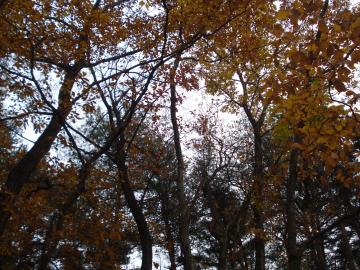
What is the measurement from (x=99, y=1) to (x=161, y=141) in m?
5.86

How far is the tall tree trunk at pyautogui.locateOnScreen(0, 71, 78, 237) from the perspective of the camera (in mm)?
7414

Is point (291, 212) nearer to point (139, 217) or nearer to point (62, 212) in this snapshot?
point (139, 217)

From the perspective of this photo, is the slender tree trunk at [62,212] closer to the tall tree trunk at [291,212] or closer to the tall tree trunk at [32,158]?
the tall tree trunk at [32,158]

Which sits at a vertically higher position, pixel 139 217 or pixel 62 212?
pixel 62 212

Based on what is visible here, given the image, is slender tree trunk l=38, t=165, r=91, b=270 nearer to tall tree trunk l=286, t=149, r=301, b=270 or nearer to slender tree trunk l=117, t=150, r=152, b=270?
slender tree trunk l=117, t=150, r=152, b=270

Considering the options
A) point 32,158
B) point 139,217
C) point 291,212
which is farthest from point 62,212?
point 291,212

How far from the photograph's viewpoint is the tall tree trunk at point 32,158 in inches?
292

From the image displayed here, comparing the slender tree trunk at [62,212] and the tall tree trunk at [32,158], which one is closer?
the slender tree trunk at [62,212]

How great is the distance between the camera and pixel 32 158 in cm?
844

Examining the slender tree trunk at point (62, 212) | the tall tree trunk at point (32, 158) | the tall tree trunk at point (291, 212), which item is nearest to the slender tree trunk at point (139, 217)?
the slender tree trunk at point (62, 212)

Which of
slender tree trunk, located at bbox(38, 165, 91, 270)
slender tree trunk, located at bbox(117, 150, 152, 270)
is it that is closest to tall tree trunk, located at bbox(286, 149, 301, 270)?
slender tree trunk, located at bbox(117, 150, 152, 270)

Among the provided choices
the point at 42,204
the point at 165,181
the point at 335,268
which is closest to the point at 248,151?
the point at 165,181

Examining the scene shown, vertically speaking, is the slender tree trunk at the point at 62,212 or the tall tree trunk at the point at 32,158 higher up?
the tall tree trunk at the point at 32,158

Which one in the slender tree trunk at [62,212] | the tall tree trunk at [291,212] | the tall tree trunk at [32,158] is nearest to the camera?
the tall tree trunk at [291,212]
